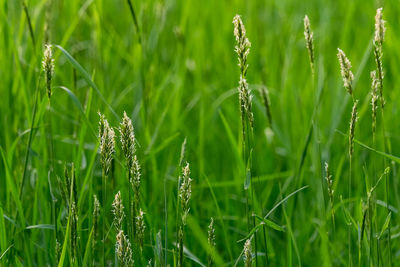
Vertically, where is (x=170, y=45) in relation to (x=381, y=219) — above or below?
above

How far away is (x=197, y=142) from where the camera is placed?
3219 mm

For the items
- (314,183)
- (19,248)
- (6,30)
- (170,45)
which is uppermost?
(170,45)

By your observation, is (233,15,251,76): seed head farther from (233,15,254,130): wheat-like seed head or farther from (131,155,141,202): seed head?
(131,155,141,202): seed head

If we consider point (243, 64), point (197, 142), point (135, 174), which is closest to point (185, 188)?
point (135, 174)

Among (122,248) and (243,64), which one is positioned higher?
(243,64)

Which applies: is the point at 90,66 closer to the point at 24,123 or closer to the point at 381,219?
the point at 24,123

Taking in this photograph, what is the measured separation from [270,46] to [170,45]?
735 millimetres

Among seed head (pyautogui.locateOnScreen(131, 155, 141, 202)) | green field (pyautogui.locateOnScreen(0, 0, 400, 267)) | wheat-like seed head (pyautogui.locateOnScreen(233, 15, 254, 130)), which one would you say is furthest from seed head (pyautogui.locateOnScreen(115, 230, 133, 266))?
wheat-like seed head (pyautogui.locateOnScreen(233, 15, 254, 130))

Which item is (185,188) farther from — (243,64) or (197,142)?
(197,142)

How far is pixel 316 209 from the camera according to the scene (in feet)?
8.73

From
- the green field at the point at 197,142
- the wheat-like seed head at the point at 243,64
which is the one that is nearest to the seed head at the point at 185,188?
the green field at the point at 197,142

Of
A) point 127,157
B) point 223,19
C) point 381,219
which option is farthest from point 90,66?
point 127,157

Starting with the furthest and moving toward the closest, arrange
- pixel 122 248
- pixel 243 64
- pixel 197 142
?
1. pixel 197 142
2. pixel 243 64
3. pixel 122 248

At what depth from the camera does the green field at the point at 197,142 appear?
5.72 ft
